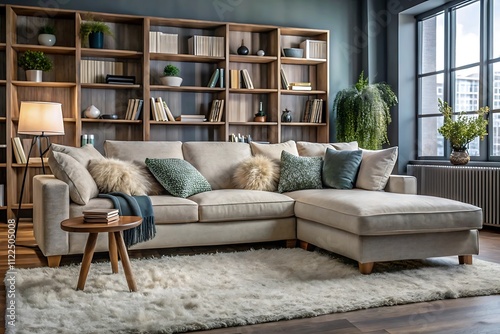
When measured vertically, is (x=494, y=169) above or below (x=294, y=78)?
below

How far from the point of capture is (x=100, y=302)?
266 centimetres

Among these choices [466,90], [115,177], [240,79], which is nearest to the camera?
[115,177]

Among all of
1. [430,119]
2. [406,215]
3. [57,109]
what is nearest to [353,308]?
[406,215]

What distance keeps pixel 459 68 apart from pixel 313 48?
5.74 ft

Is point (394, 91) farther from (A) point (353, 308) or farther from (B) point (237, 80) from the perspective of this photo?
(A) point (353, 308)

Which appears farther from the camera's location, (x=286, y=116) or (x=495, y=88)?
(x=286, y=116)

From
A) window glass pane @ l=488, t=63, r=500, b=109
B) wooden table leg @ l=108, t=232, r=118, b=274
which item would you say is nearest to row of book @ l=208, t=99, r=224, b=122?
window glass pane @ l=488, t=63, r=500, b=109

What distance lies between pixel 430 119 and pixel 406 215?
12.1 feet

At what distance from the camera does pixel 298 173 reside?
14.8 feet

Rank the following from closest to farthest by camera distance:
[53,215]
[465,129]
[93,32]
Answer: [53,215], [465,129], [93,32]

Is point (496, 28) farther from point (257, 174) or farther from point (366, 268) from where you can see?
point (366, 268)

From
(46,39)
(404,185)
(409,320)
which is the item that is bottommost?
(409,320)

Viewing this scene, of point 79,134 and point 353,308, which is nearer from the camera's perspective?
point 353,308

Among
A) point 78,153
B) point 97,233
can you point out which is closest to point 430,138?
point 78,153
